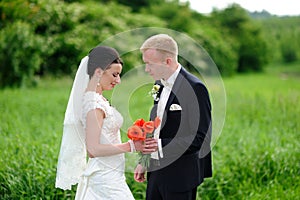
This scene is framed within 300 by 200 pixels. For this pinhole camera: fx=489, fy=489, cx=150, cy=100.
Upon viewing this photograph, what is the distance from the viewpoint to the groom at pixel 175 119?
333cm

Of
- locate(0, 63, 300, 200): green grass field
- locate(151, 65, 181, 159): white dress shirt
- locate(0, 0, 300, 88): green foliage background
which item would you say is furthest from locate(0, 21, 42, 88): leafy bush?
locate(151, 65, 181, 159): white dress shirt

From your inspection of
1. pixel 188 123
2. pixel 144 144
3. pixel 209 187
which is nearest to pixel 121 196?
pixel 144 144

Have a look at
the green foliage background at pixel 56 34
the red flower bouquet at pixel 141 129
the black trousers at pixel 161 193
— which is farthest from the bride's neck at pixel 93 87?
the green foliage background at pixel 56 34

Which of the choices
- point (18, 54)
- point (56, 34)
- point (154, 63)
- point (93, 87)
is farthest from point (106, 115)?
point (56, 34)

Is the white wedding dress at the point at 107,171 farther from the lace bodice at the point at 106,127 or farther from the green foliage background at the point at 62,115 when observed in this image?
the green foliage background at the point at 62,115

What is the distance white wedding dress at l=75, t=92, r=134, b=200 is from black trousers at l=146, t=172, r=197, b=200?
31 cm

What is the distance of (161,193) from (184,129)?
1.91 ft

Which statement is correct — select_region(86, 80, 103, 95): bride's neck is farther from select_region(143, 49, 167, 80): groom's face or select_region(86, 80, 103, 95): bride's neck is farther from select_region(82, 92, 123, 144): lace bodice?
select_region(143, 49, 167, 80): groom's face

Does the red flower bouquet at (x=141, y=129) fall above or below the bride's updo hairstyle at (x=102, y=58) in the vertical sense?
below

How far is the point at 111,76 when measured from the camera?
322cm

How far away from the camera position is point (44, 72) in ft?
54.3

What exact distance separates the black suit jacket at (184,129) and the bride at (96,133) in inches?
10.3

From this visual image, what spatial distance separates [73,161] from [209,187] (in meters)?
2.29

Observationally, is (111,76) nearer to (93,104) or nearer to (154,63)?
(93,104)
